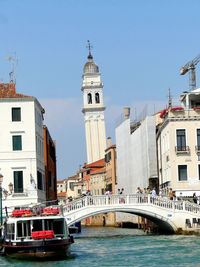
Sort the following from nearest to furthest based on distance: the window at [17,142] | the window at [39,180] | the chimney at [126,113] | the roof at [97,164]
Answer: the window at [17,142], the window at [39,180], the chimney at [126,113], the roof at [97,164]

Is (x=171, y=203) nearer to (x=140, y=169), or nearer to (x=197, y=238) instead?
(x=197, y=238)

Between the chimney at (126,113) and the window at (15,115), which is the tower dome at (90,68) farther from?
the window at (15,115)

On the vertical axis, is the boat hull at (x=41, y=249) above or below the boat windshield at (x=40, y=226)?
below

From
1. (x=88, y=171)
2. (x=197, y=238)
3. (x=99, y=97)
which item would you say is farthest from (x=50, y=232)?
(x=99, y=97)

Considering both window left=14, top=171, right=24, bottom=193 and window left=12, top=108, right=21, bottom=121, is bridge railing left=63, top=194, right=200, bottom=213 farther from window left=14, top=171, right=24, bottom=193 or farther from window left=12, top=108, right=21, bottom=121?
window left=12, top=108, right=21, bottom=121

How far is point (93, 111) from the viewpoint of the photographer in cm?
11150

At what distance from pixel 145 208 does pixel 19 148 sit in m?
7.84

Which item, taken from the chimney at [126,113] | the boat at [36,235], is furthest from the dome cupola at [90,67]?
the boat at [36,235]

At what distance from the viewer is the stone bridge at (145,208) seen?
43.7 m

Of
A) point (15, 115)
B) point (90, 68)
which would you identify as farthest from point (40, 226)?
point (90, 68)

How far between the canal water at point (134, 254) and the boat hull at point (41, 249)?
30cm

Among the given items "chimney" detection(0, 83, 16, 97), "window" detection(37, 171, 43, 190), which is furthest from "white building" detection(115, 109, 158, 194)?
"chimney" detection(0, 83, 16, 97)

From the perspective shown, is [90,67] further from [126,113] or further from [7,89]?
[7,89]

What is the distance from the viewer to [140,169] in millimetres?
59719
